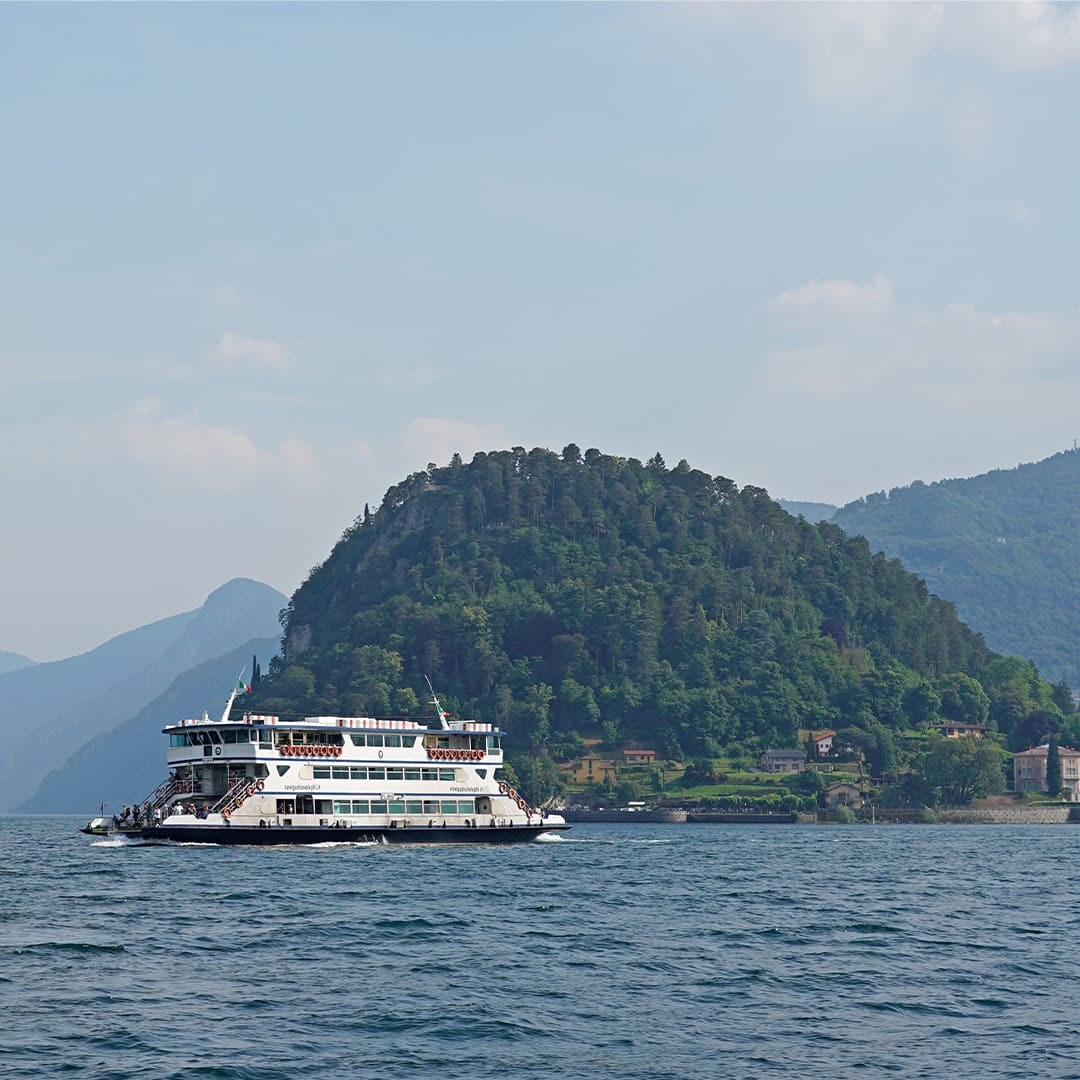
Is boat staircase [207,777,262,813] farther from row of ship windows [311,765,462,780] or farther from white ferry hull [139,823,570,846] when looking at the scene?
row of ship windows [311,765,462,780]

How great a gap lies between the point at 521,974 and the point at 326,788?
52429 millimetres

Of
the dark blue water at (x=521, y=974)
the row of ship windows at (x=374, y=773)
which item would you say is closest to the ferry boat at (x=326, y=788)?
the row of ship windows at (x=374, y=773)

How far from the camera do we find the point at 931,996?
125 ft

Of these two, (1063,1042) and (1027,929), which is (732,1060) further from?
(1027,929)

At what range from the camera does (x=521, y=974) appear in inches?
1619

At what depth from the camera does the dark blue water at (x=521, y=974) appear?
30578mm

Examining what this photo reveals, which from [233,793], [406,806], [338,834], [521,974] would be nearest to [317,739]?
[338,834]

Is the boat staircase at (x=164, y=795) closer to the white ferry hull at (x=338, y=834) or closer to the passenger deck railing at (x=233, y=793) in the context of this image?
the white ferry hull at (x=338, y=834)

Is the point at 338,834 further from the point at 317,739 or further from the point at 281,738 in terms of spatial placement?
the point at 281,738

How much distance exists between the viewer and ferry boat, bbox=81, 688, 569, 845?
3492 inches

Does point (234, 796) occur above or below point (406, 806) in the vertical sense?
above

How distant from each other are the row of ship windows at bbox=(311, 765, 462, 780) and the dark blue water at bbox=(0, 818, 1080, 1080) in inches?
634

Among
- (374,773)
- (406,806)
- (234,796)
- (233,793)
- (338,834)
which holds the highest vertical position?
(374,773)

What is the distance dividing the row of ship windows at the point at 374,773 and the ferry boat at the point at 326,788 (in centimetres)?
6
